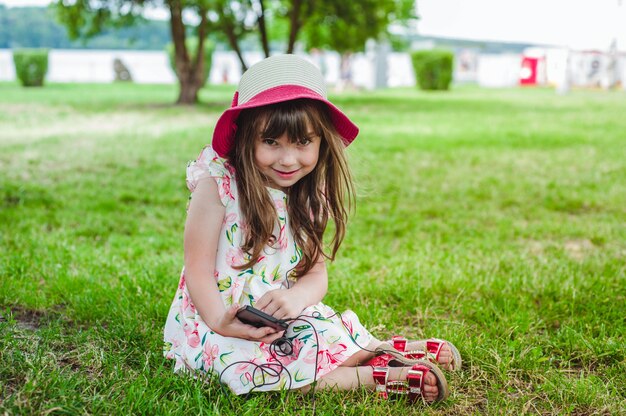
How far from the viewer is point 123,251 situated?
385cm

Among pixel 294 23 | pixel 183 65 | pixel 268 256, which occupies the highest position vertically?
pixel 294 23

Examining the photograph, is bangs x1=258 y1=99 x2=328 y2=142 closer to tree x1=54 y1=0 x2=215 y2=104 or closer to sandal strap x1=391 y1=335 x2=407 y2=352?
sandal strap x1=391 y1=335 x2=407 y2=352

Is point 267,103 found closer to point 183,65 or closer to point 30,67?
point 183,65

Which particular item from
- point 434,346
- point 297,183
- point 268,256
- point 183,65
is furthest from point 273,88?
point 183,65

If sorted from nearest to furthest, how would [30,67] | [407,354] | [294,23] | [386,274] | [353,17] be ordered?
[407,354] < [386,274] < [294,23] < [353,17] < [30,67]

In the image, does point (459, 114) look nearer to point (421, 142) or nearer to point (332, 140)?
point (421, 142)

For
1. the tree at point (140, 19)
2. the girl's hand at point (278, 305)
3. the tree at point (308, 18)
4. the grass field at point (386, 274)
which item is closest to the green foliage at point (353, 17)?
the tree at point (308, 18)

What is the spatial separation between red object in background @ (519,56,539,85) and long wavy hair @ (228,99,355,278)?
113ft

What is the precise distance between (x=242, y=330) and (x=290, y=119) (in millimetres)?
650

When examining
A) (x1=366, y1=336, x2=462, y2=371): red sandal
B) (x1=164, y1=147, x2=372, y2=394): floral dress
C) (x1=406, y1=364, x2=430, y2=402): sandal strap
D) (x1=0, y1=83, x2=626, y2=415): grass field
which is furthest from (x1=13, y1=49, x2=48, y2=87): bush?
(x1=406, y1=364, x2=430, y2=402): sandal strap

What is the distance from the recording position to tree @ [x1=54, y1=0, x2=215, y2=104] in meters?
14.8

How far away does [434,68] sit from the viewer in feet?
84.6

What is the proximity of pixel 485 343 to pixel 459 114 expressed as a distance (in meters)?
11.4

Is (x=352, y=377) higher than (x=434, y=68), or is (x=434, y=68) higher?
(x=434, y=68)
